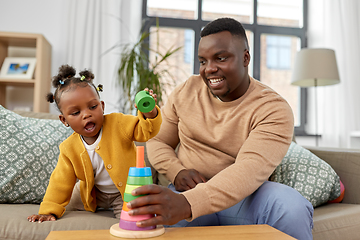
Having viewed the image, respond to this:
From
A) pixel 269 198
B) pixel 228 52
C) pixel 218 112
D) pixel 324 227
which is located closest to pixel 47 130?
pixel 218 112

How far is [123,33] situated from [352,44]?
2434mm

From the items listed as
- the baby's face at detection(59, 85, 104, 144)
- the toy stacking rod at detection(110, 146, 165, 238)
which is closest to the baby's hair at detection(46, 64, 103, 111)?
the baby's face at detection(59, 85, 104, 144)

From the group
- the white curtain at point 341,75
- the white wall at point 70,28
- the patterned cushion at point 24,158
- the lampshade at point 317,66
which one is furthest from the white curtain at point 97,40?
the white curtain at point 341,75

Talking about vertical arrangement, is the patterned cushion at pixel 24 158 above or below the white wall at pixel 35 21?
below

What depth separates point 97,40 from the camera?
2984 mm

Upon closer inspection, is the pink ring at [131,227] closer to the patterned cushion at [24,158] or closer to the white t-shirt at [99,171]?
the white t-shirt at [99,171]

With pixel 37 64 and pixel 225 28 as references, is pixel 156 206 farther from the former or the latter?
pixel 37 64

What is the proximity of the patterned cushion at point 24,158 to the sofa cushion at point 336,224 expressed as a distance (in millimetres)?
1125

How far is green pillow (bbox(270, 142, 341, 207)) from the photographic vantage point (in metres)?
1.37

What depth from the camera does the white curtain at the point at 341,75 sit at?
3.39m

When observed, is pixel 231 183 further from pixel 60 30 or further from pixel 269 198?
pixel 60 30

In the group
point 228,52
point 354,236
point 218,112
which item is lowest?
point 354,236

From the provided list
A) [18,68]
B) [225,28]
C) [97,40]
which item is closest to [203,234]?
[225,28]

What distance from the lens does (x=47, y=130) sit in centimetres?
149
